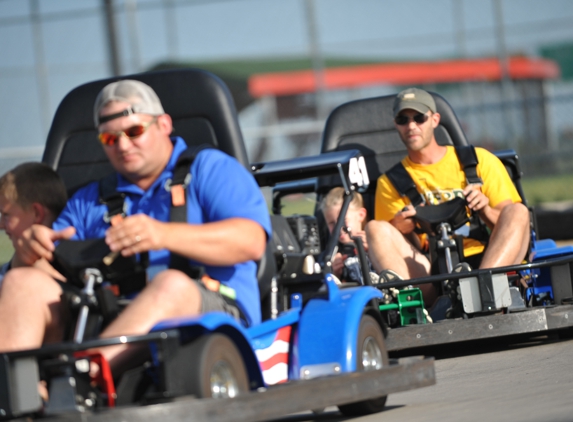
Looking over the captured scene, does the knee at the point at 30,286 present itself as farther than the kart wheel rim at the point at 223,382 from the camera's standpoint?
Yes

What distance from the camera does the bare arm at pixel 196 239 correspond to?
3.82m

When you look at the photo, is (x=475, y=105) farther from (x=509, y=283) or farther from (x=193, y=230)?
(x=193, y=230)

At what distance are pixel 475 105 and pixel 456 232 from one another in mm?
9502

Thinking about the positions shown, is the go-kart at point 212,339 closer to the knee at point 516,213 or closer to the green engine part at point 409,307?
the green engine part at point 409,307

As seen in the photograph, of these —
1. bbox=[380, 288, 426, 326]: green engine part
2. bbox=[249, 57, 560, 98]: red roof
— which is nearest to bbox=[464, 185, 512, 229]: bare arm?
bbox=[380, 288, 426, 326]: green engine part

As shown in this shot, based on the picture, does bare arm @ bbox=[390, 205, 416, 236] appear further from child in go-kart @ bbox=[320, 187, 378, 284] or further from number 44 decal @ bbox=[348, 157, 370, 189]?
number 44 decal @ bbox=[348, 157, 370, 189]

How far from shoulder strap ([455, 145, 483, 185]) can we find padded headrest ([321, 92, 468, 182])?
0.57m

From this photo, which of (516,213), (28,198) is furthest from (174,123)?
(516,213)

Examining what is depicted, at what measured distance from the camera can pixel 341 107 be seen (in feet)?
27.7

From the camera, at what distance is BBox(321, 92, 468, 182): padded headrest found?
8141mm

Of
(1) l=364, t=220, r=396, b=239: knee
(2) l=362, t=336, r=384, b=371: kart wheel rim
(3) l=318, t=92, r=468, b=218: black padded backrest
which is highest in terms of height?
(3) l=318, t=92, r=468, b=218: black padded backrest

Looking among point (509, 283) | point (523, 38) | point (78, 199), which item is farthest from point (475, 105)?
point (78, 199)

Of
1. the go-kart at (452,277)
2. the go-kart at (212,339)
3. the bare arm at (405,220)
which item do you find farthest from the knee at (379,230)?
the go-kart at (212,339)

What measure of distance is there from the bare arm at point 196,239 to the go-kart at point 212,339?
0.58ft
